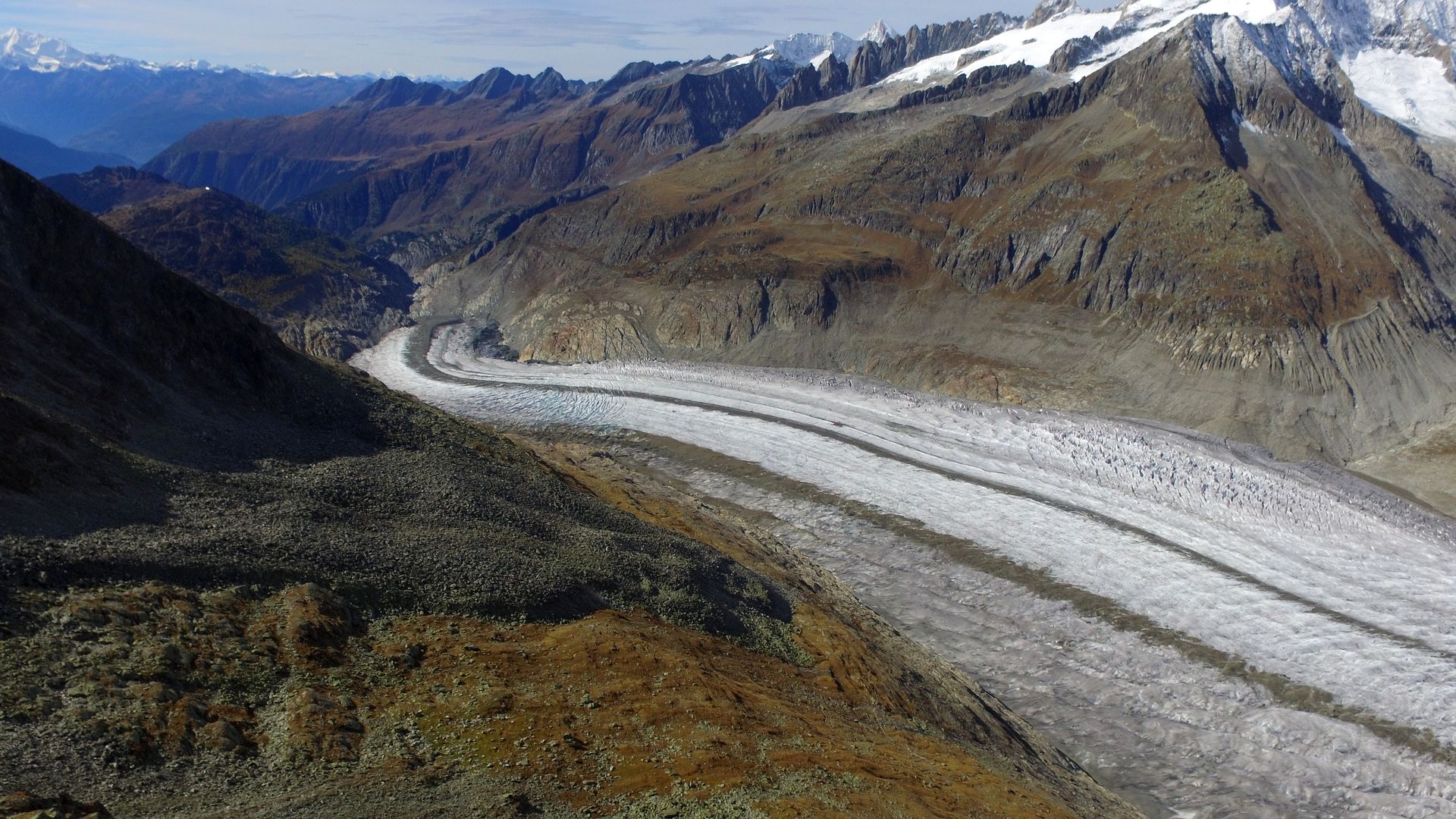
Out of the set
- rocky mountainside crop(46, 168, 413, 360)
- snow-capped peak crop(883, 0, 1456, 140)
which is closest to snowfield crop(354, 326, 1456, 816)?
rocky mountainside crop(46, 168, 413, 360)

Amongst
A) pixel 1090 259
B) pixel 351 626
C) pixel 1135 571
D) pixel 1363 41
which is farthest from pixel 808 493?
pixel 1363 41

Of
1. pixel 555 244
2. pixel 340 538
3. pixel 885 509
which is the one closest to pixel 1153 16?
pixel 555 244

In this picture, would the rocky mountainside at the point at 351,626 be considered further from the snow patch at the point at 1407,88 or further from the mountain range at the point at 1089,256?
the snow patch at the point at 1407,88

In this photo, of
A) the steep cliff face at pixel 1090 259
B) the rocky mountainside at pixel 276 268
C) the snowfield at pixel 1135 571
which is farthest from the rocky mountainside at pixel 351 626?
the rocky mountainside at pixel 276 268

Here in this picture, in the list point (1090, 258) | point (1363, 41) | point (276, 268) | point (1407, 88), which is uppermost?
point (1363, 41)

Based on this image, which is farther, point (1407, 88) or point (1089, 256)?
point (1407, 88)

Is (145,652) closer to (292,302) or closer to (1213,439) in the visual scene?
(1213,439)

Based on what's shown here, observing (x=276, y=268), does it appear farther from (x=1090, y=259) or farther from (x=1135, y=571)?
(x=1135, y=571)

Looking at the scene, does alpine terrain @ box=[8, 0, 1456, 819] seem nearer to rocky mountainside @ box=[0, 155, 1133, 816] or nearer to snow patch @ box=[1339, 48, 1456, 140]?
rocky mountainside @ box=[0, 155, 1133, 816]
